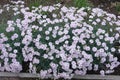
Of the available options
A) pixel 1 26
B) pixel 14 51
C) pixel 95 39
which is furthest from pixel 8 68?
pixel 95 39

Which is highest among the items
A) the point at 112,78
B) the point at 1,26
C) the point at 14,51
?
the point at 1,26

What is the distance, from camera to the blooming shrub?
17.5 ft

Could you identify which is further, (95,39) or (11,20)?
(11,20)

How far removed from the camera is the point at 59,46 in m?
5.42

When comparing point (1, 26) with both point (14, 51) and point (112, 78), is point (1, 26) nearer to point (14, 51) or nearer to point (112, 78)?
point (14, 51)

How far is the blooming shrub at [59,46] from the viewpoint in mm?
5320

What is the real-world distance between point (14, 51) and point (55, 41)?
556 millimetres

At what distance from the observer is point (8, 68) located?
17.6 ft

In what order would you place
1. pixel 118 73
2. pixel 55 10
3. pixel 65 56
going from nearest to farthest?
pixel 65 56
pixel 118 73
pixel 55 10

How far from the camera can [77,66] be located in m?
5.32

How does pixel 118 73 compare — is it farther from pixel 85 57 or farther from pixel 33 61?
pixel 33 61

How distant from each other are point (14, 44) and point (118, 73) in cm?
151

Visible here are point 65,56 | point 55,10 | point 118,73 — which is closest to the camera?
point 65,56

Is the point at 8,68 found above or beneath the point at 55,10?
beneath
